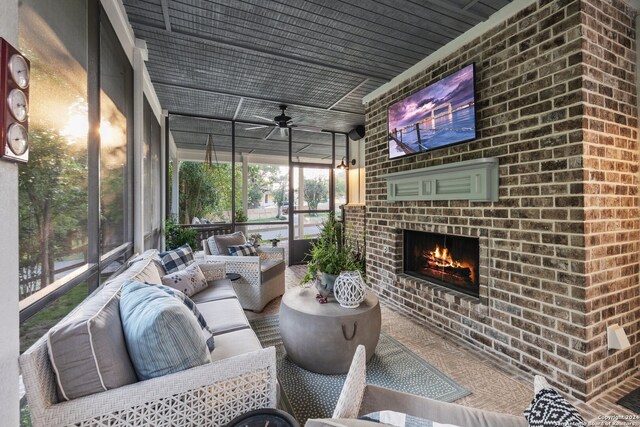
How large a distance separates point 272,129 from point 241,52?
2.59 metres

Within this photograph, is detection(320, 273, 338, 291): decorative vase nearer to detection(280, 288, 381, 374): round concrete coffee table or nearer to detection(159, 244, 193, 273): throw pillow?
detection(280, 288, 381, 374): round concrete coffee table

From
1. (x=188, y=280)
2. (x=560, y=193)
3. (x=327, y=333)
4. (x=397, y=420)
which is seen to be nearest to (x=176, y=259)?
(x=188, y=280)

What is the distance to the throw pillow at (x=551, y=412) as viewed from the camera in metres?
0.69

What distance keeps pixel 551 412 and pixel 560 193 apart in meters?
1.72

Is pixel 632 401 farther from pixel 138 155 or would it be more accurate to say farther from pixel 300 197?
pixel 300 197

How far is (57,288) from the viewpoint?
1450 mm

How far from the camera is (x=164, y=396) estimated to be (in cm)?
113

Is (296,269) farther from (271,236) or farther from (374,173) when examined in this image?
(374,173)

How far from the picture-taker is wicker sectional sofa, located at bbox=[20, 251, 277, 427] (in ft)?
3.22

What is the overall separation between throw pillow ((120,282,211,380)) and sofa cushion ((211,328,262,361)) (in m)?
0.40

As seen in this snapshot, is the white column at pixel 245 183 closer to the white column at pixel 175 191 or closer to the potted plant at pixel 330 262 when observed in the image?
the white column at pixel 175 191

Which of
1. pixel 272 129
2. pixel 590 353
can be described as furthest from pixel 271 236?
pixel 590 353

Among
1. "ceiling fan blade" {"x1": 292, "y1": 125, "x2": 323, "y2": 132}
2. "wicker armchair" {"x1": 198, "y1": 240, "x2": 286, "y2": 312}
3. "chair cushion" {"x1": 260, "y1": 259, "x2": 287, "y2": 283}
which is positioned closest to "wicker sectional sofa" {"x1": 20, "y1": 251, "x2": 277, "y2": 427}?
"wicker armchair" {"x1": 198, "y1": 240, "x2": 286, "y2": 312}

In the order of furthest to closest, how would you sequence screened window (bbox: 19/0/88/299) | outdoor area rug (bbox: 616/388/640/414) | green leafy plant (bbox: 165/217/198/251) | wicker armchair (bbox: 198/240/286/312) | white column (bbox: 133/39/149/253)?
1. green leafy plant (bbox: 165/217/198/251)
2. wicker armchair (bbox: 198/240/286/312)
3. white column (bbox: 133/39/149/253)
4. outdoor area rug (bbox: 616/388/640/414)
5. screened window (bbox: 19/0/88/299)
